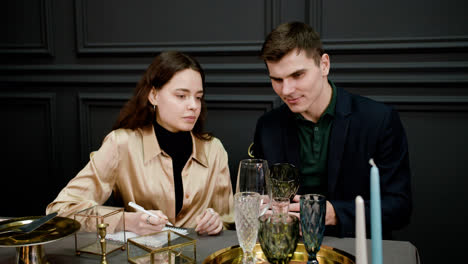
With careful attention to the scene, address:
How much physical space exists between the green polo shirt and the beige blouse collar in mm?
443

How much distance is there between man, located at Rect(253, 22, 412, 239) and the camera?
63.3 inches

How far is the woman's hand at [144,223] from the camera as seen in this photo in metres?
1.22

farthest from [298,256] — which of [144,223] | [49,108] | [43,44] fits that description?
[43,44]

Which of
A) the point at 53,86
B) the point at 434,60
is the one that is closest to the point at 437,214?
the point at 434,60

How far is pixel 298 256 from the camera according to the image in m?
1.06

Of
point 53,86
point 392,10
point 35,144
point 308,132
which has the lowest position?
point 35,144

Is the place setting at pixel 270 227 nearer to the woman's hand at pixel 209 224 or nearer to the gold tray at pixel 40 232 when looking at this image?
the woman's hand at pixel 209 224

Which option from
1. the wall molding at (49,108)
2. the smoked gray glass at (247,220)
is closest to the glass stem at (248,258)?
the smoked gray glass at (247,220)

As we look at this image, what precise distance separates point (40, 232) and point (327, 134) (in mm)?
1163

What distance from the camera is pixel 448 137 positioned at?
7.14 ft

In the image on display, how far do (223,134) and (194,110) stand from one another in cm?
74

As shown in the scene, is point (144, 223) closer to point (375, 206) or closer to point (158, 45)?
point (375, 206)

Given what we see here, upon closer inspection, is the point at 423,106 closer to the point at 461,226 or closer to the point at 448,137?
the point at 448,137

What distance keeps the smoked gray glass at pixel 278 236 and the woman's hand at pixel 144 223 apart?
43 cm
